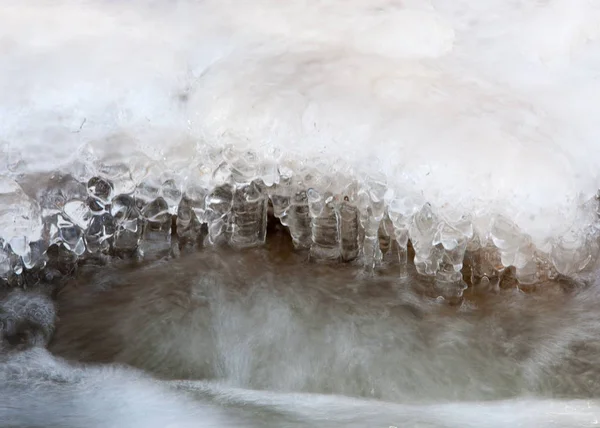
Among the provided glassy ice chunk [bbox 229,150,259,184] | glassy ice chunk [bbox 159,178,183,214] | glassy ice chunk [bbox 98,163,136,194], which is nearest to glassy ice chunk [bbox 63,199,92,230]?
glassy ice chunk [bbox 98,163,136,194]

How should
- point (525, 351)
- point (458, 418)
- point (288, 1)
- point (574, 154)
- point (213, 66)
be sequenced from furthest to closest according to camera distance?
point (288, 1) < point (213, 66) < point (574, 154) < point (525, 351) < point (458, 418)

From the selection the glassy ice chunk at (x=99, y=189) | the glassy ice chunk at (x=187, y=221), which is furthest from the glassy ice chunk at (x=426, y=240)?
the glassy ice chunk at (x=99, y=189)

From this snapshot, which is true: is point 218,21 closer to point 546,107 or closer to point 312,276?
point 312,276

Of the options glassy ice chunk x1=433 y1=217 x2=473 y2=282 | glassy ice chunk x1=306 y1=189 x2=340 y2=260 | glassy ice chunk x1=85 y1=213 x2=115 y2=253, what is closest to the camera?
glassy ice chunk x1=433 y1=217 x2=473 y2=282

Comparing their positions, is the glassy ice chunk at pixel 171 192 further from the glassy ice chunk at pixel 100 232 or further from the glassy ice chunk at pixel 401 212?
the glassy ice chunk at pixel 401 212

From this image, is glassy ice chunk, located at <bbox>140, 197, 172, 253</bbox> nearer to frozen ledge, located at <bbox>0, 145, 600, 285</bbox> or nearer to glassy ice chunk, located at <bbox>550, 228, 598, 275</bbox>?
frozen ledge, located at <bbox>0, 145, 600, 285</bbox>

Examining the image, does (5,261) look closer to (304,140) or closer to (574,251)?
(304,140)

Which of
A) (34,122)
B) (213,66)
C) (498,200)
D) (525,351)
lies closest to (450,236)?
(498,200)

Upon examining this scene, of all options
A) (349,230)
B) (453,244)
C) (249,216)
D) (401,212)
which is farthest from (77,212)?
(453,244)
